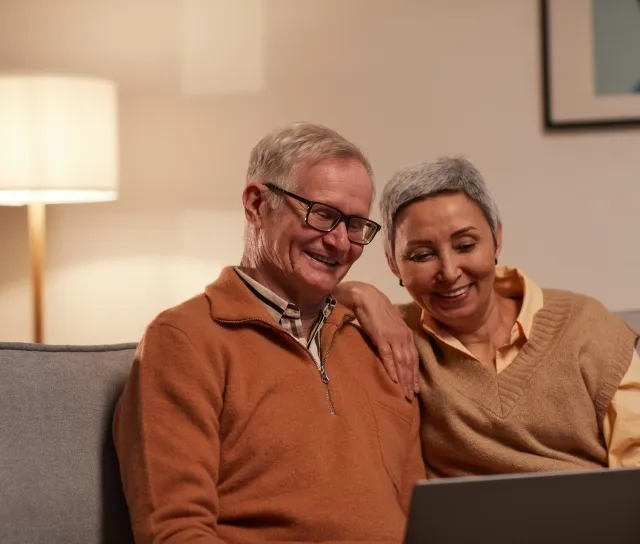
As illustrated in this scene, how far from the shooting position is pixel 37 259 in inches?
101

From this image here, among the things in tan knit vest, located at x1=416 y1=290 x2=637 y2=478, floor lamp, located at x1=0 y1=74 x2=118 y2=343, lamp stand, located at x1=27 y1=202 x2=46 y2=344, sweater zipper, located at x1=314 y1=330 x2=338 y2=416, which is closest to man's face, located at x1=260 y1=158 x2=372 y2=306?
sweater zipper, located at x1=314 y1=330 x2=338 y2=416

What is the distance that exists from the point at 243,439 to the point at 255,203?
47cm

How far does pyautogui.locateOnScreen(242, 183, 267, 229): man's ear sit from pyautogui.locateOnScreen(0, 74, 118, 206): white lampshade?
0.84 metres

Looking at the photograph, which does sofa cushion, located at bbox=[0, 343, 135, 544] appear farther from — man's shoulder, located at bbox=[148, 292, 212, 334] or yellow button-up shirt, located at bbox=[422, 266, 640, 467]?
yellow button-up shirt, located at bbox=[422, 266, 640, 467]

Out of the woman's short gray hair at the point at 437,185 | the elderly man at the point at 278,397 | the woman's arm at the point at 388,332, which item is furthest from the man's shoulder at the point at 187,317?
the woman's short gray hair at the point at 437,185

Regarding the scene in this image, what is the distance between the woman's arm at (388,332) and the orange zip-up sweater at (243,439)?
0.43ft

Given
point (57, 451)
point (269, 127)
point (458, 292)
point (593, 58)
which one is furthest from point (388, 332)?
point (593, 58)

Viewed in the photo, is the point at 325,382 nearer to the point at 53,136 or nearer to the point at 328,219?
the point at 328,219

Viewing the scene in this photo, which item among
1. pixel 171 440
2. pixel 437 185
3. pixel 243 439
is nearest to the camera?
pixel 171 440

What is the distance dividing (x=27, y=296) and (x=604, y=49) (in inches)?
75.7

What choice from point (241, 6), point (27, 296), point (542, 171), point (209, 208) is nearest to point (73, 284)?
point (27, 296)

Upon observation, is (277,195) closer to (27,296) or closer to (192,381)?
(192,381)

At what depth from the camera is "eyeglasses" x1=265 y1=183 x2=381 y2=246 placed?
1695mm

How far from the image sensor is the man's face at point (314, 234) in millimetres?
1700
